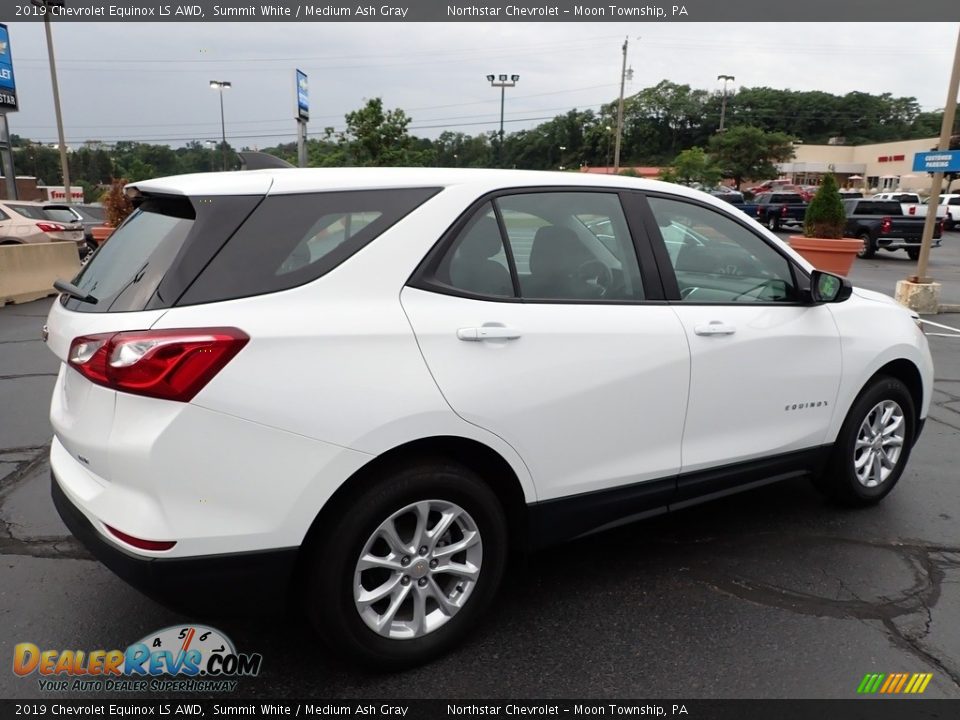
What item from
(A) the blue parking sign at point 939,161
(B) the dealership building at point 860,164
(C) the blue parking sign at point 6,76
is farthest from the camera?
(B) the dealership building at point 860,164

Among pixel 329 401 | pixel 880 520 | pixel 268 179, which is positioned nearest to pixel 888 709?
pixel 880 520

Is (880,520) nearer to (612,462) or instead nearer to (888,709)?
(888,709)

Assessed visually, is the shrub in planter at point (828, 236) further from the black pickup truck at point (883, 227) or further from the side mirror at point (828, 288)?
the black pickup truck at point (883, 227)

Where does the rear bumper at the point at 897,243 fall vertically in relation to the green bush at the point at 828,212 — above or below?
below

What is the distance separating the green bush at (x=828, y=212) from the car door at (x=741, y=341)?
9.68 metres

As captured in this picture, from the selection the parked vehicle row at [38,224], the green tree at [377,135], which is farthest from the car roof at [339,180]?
the green tree at [377,135]

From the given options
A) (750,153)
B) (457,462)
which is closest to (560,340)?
(457,462)

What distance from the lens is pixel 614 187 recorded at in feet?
10.2

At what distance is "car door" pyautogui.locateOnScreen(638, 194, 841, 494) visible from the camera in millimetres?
3125

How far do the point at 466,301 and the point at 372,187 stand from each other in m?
0.53

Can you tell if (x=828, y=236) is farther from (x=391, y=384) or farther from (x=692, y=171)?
(x=692, y=171)

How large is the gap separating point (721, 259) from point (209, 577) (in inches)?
107

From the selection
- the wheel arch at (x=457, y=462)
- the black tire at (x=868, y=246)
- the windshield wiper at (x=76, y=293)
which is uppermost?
A: the windshield wiper at (x=76, y=293)

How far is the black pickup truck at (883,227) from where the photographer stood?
20578 mm
